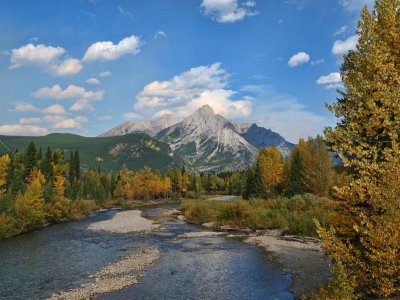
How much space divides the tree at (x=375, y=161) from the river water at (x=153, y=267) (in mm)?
17289

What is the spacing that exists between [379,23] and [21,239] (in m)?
57.1

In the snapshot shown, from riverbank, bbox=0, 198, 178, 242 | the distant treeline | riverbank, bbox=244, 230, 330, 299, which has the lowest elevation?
riverbank, bbox=0, 198, 178, 242

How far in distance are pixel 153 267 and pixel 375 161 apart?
98.6ft

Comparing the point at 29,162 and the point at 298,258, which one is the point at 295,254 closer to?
the point at 298,258

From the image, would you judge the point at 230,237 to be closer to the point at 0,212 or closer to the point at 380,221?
the point at 0,212

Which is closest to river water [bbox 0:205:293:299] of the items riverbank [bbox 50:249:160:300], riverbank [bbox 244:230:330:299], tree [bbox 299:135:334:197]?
riverbank [bbox 50:249:160:300]

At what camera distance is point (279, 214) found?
205 feet

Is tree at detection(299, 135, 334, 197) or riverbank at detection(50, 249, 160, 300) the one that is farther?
tree at detection(299, 135, 334, 197)

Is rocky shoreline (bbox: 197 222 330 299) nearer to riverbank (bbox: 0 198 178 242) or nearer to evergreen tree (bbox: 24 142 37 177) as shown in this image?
riverbank (bbox: 0 198 178 242)

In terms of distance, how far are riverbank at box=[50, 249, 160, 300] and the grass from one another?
80.4ft

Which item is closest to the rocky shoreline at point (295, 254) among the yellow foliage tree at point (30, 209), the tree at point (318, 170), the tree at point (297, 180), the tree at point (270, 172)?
the tree at point (297, 180)

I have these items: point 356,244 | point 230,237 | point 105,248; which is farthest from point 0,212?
point 356,244

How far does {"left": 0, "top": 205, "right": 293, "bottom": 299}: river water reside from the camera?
28844 millimetres

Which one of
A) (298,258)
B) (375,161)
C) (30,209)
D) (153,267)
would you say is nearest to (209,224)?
(30,209)
